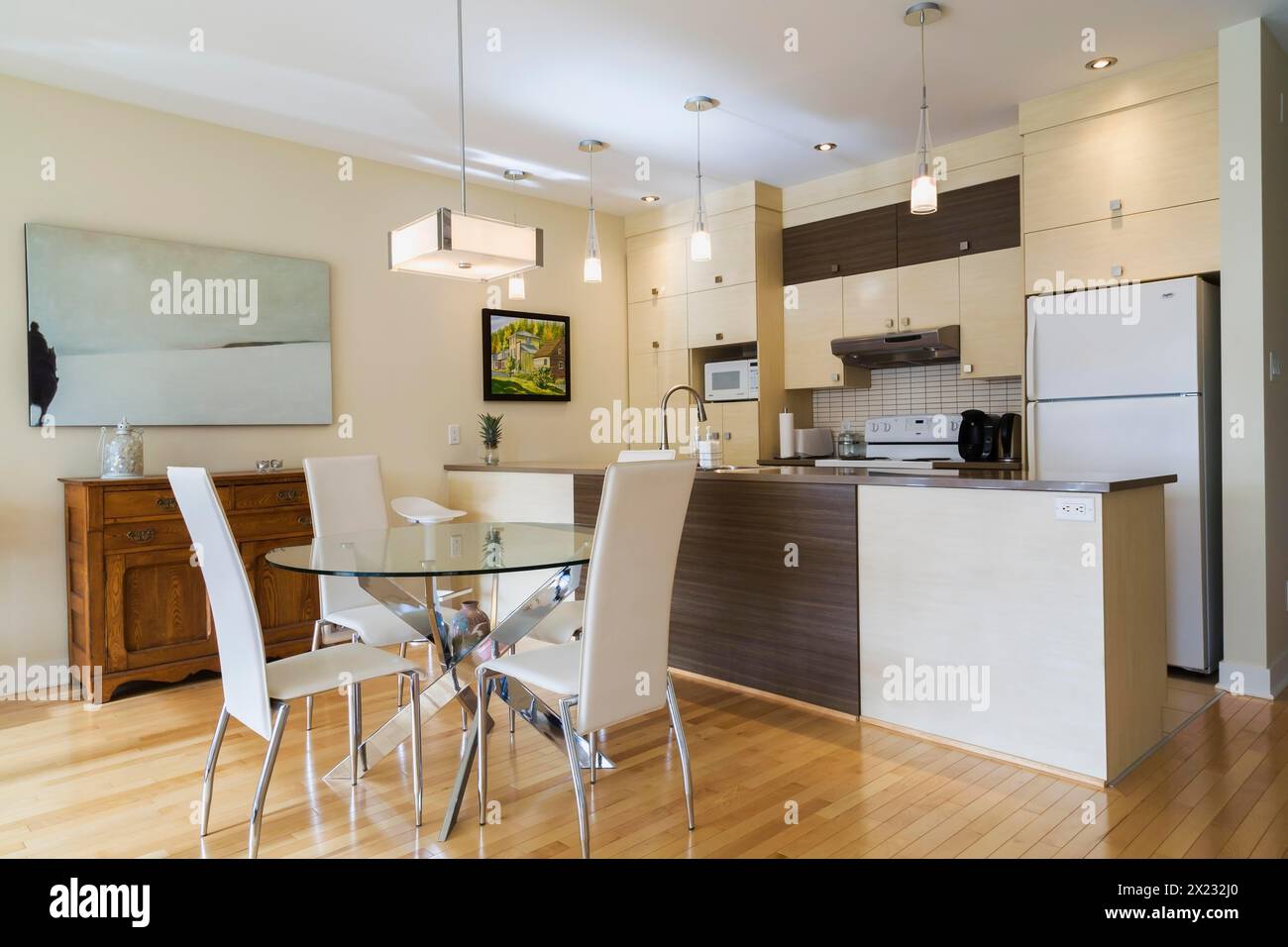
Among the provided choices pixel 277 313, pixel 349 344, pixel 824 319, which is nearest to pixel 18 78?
pixel 277 313

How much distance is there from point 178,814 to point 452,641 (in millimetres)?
882

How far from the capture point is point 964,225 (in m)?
4.57

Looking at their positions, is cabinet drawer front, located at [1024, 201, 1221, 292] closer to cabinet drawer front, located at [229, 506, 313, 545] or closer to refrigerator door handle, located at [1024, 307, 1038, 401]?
refrigerator door handle, located at [1024, 307, 1038, 401]

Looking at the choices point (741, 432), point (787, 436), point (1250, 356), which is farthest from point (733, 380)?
point (1250, 356)

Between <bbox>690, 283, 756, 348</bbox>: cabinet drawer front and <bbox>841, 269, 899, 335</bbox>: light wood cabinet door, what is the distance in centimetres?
56

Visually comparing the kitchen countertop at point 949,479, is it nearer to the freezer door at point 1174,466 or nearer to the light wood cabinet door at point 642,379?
the freezer door at point 1174,466

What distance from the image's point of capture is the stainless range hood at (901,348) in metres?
4.59

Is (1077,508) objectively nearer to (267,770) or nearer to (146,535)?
(267,770)

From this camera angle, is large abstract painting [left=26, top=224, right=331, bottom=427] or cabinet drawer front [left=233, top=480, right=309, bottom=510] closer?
large abstract painting [left=26, top=224, right=331, bottom=427]

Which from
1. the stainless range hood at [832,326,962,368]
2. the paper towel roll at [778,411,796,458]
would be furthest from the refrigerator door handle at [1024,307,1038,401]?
the paper towel roll at [778,411,796,458]

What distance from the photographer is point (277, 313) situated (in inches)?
172

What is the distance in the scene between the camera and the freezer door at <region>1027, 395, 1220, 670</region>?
356 centimetres

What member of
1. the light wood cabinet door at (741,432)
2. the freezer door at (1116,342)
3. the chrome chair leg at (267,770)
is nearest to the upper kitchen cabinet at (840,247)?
the light wood cabinet door at (741,432)
